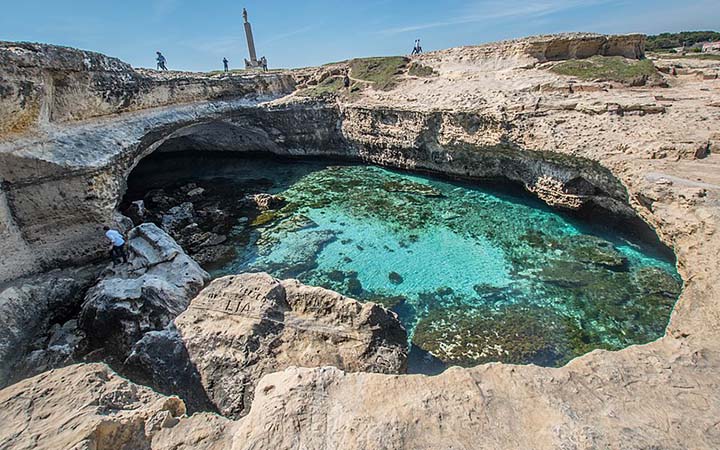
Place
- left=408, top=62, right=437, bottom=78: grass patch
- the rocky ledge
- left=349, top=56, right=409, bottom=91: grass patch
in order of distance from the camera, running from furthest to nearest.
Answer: left=349, top=56, right=409, bottom=91: grass patch
left=408, top=62, right=437, bottom=78: grass patch
the rocky ledge

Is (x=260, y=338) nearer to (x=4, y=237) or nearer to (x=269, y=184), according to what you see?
(x=4, y=237)

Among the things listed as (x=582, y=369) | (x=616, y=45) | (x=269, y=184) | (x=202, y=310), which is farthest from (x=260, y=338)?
(x=616, y=45)

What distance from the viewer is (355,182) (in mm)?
19828

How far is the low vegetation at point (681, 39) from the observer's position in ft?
136

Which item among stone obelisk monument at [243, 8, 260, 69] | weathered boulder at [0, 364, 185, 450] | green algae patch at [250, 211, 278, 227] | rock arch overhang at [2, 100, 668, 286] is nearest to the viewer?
weathered boulder at [0, 364, 185, 450]

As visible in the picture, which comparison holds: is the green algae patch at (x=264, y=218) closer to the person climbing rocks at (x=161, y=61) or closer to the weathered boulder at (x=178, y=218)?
the weathered boulder at (x=178, y=218)

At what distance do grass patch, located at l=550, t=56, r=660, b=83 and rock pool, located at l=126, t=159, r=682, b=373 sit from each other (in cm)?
642

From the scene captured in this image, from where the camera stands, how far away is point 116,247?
10.7 meters

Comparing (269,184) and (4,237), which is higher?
(4,237)

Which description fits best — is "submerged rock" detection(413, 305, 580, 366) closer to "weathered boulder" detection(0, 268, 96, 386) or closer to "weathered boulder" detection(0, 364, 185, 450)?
"weathered boulder" detection(0, 364, 185, 450)

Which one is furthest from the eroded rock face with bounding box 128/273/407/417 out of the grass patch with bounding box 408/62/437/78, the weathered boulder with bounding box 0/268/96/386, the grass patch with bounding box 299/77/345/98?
the grass patch with bounding box 408/62/437/78

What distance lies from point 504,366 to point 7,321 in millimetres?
11108

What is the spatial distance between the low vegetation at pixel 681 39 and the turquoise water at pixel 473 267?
1716 inches

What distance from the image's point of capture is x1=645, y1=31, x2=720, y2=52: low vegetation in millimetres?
41469
